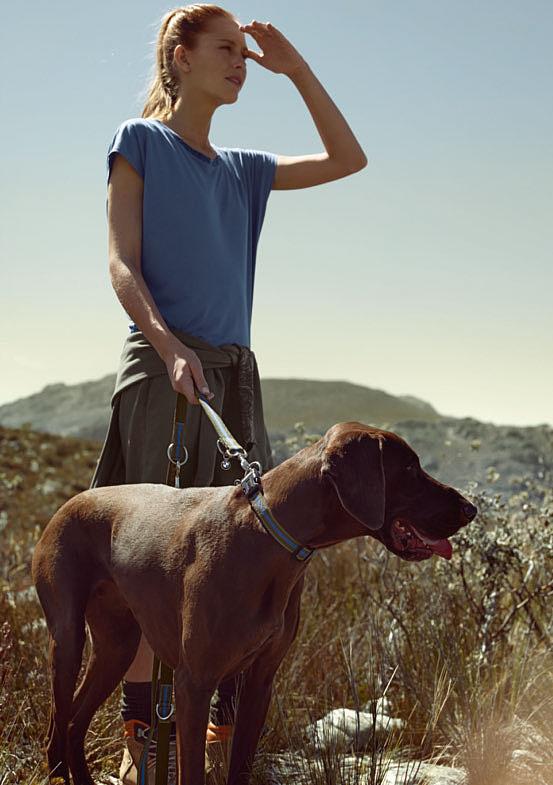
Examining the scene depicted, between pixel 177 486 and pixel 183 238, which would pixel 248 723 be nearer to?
pixel 177 486

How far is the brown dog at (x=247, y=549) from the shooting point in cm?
246

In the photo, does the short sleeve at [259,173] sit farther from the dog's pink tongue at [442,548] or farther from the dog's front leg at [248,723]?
the dog's front leg at [248,723]

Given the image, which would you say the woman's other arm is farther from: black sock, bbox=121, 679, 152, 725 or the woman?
black sock, bbox=121, 679, 152, 725

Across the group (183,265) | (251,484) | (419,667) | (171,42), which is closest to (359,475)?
(251,484)

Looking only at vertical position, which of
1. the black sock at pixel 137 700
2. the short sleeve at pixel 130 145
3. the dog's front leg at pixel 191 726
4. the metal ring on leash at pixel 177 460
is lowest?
the black sock at pixel 137 700

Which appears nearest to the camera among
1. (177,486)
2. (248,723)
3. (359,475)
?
(359,475)

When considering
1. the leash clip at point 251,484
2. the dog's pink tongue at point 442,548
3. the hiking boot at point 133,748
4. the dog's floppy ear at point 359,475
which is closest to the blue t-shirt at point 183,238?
the leash clip at point 251,484

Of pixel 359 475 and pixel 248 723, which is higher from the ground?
pixel 359 475

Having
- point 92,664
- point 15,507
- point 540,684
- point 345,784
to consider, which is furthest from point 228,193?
point 15,507

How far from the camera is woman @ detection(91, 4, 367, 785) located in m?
3.21

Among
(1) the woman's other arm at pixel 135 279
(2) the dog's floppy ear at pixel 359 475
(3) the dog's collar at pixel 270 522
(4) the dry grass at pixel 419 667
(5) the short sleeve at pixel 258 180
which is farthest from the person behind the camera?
(5) the short sleeve at pixel 258 180

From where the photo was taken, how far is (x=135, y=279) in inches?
122

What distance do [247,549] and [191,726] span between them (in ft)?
1.58

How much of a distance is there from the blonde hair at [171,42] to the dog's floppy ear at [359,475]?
1642 millimetres
